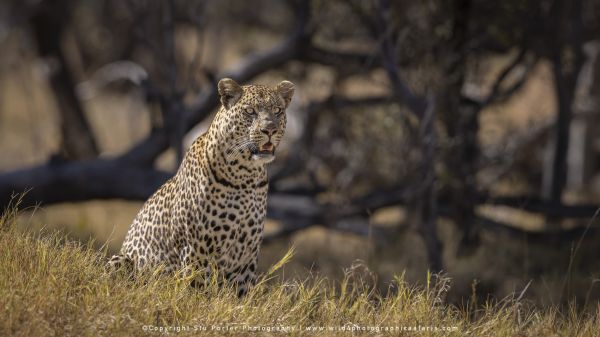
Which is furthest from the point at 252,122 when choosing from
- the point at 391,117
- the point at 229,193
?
the point at 391,117

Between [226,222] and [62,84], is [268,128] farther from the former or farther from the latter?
[62,84]

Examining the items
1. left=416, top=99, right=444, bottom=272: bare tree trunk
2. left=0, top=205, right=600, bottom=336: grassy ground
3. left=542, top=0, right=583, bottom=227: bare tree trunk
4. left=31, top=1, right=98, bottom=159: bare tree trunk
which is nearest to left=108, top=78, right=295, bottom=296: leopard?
left=0, top=205, right=600, bottom=336: grassy ground

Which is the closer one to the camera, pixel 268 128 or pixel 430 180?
pixel 268 128

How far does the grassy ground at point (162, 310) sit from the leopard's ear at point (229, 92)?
129 centimetres

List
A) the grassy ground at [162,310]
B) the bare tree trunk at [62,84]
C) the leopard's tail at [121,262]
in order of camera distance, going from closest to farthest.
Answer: the grassy ground at [162,310]
the leopard's tail at [121,262]
the bare tree trunk at [62,84]

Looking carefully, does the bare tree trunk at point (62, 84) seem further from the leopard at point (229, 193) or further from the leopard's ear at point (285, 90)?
the leopard's ear at point (285, 90)

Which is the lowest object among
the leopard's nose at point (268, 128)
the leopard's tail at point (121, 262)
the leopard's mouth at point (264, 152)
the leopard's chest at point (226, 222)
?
the leopard's tail at point (121, 262)

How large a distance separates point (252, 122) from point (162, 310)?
152cm

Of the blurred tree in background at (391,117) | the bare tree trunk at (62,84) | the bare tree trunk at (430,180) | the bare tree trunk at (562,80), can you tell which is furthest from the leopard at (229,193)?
the bare tree trunk at (62,84)

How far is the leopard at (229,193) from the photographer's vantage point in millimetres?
6402

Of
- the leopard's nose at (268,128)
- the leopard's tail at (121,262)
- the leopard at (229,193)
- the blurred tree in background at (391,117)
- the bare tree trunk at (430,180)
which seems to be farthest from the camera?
the blurred tree in background at (391,117)

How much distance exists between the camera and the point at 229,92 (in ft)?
21.6

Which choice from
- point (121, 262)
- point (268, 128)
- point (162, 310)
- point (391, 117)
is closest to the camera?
point (162, 310)

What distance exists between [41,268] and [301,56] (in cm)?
713
